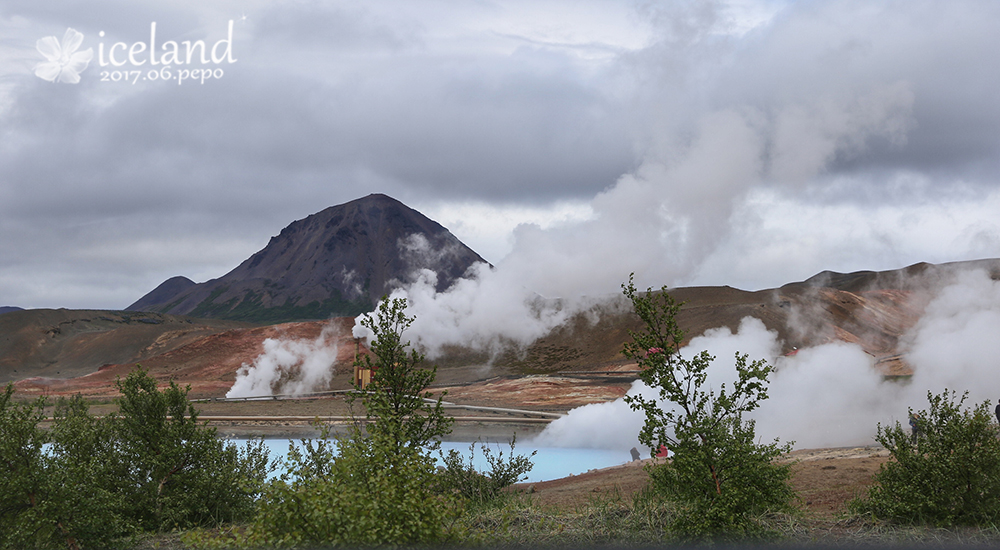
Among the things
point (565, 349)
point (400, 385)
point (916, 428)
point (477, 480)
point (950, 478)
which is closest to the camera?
point (950, 478)

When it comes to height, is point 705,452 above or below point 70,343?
below

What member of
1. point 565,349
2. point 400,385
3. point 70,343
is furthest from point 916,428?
point 70,343

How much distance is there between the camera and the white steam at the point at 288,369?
53.2 metres

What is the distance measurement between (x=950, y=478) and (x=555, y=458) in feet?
57.6

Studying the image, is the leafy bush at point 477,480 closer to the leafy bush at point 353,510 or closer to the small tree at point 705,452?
the small tree at point 705,452

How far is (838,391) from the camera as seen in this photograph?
23688mm

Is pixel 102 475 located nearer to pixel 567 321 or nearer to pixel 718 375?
pixel 718 375

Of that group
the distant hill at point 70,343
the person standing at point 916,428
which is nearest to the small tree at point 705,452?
the person standing at point 916,428

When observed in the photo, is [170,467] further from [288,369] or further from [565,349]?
[288,369]

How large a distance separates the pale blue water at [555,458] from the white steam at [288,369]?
2873 cm

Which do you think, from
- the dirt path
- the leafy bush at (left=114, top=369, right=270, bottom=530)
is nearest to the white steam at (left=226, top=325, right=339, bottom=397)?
the dirt path

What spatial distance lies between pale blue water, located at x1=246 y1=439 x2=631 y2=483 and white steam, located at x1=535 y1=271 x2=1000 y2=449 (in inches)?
35.7

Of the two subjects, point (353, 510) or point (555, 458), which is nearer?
point (353, 510)

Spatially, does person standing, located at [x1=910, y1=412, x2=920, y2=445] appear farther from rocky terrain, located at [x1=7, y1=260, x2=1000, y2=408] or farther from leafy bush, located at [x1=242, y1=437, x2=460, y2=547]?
rocky terrain, located at [x1=7, y1=260, x2=1000, y2=408]
